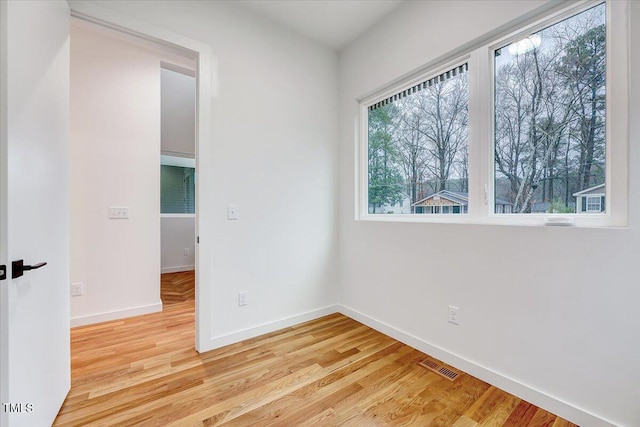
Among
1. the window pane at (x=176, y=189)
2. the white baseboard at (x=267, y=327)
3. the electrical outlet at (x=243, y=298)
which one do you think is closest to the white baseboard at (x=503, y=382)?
the white baseboard at (x=267, y=327)

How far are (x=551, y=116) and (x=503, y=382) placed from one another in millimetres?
1655

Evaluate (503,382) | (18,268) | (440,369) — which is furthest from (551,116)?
(18,268)

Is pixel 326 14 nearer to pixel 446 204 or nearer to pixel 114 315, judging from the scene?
pixel 446 204

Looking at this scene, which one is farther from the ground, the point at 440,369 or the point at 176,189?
the point at 176,189

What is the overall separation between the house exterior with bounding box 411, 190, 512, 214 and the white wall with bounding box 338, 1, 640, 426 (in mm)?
193

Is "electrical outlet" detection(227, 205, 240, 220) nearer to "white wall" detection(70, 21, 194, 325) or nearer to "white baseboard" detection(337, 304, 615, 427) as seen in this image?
"white wall" detection(70, 21, 194, 325)

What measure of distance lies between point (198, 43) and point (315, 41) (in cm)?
122

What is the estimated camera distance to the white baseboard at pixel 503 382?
142cm

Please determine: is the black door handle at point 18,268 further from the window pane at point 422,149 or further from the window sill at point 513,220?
the window pane at point 422,149

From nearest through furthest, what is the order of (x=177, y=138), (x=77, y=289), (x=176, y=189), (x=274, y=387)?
1. (x=274, y=387)
2. (x=77, y=289)
3. (x=177, y=138)
4. (x=176, y=189)

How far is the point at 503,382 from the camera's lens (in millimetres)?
1717

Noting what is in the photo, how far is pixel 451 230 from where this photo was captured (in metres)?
2.01

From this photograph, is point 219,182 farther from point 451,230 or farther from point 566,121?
point 566,121

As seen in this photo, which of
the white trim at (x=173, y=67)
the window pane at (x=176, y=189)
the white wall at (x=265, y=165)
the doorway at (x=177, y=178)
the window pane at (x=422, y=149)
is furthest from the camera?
the window pane at (x=176, y=189)
